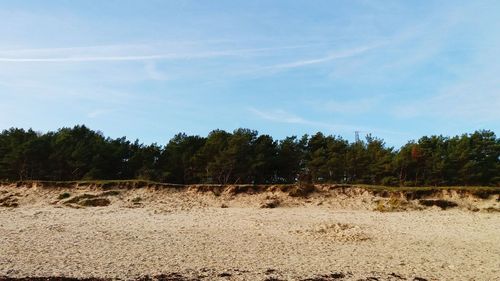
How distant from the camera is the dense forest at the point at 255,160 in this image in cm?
4522

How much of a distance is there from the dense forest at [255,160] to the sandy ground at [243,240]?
16081mm

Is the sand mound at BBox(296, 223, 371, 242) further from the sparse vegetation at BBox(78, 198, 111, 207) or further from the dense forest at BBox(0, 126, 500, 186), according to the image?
the dense forest at BBox(0, 126, 500, 186)

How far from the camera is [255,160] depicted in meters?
45.3

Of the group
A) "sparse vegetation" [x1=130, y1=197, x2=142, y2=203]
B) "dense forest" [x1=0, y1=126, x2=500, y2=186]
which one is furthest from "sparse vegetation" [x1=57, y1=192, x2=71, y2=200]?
"dense forest" [x1=0, y1=126, x2=500, y2=186]

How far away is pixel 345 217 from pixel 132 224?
11216 mm

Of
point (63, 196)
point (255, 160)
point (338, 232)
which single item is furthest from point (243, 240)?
point (255, 160)

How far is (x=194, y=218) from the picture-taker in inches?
963

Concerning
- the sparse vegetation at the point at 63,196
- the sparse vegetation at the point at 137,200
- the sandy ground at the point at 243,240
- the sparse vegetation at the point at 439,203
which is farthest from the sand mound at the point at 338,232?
the sparse vegetation at the point at 63,196

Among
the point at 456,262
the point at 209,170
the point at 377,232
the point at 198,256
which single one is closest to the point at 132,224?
the point at 198,256

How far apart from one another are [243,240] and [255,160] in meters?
26.4

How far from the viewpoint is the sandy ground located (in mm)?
14023

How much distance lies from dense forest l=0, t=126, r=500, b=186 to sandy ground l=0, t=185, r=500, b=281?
16.1 meters

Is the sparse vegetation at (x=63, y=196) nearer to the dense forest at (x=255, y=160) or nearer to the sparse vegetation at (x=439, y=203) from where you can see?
the dense forest at (x=255, y=160)

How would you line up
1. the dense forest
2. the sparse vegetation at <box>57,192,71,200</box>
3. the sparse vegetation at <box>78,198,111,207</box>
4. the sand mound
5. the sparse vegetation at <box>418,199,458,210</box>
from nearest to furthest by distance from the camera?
the sand mound
the sparse vegetation at <box>418,199,458,210</box>
the sparse vegetation at <box>78,198,111,207</box>
the sparse vegetation at <box>57,192,71,200</box>
the dense forest
